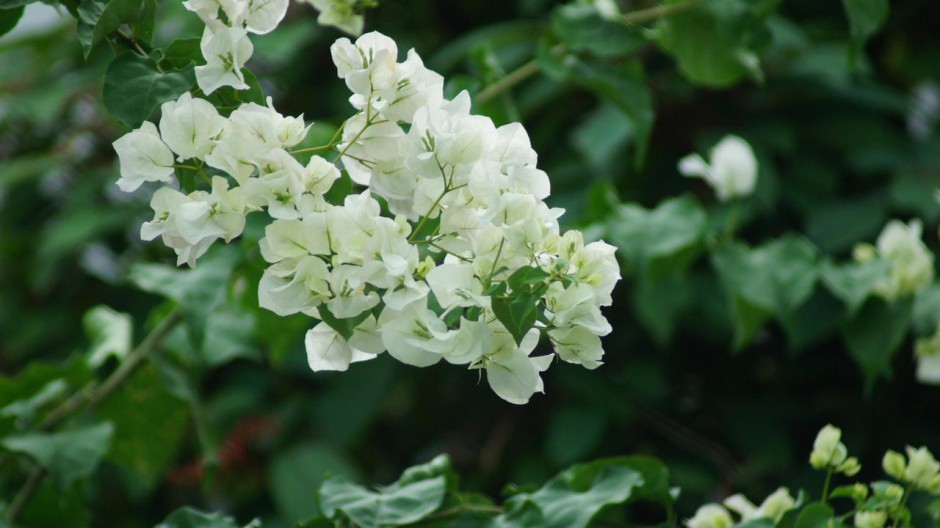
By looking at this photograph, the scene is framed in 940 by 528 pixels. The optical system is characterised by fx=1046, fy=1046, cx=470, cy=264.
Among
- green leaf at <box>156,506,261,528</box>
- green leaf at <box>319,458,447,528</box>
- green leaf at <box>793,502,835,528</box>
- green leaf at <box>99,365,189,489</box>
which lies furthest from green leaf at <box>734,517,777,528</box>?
green leaf at <box>99,365,189,489</box>

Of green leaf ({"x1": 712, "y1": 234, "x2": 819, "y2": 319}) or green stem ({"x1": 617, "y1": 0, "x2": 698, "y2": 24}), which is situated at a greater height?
green stem ({"x1": 617, "y1": 0, "x2": 698, "y2": 24})

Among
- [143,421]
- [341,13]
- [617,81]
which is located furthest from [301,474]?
[341,13]

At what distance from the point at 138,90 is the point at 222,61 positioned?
0.05 meters

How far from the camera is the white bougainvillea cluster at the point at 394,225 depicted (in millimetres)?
376

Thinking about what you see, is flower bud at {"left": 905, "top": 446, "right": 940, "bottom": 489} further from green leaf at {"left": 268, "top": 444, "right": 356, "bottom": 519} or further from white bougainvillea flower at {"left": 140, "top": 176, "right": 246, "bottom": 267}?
green leaf at {"left": 268, "top": 444, "right": 356, "bottom": 519}

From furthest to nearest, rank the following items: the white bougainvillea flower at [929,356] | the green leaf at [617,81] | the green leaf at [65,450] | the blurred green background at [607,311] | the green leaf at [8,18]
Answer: the blurred green background at [607,311] < the white bougainvillea flower at [929,356] < the green leaf at [617,81] < the green leaf at [65,450] < the green leaf at [8,18]

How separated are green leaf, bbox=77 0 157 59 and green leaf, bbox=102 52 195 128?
0.01 metres

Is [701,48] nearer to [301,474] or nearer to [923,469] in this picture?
[923,469]

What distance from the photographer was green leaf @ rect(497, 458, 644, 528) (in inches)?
19.9

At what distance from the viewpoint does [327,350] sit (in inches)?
16.1

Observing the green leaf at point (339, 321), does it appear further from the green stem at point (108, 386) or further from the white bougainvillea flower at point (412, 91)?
the green stem at point (108, 386)

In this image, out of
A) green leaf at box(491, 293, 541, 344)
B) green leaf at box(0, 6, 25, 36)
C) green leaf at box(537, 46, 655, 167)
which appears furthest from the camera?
green leaf at box(537, 46, 655, 167)

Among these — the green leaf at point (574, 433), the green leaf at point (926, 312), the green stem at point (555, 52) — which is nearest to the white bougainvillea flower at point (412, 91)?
the green stem at point (555, 52)

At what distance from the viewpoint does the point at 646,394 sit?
115 centimetres
